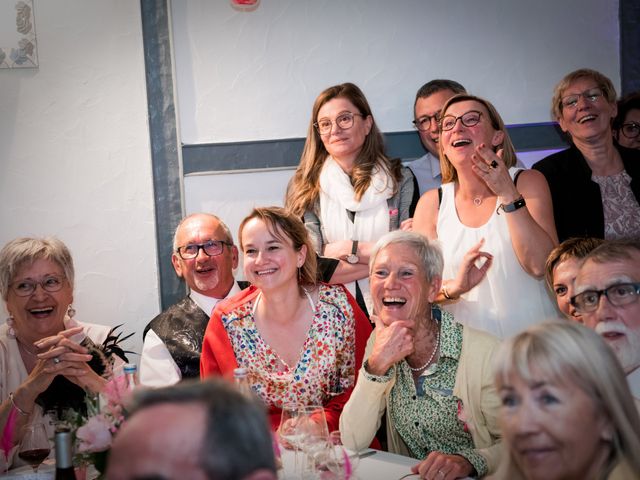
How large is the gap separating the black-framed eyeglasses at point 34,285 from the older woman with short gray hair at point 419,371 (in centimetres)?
143

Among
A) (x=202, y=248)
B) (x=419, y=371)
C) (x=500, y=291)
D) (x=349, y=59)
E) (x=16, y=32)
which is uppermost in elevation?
(x=16, y=32)

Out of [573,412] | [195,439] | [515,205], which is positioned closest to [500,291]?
[515,205]

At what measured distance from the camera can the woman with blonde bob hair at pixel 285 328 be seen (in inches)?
119

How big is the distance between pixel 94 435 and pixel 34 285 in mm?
1498

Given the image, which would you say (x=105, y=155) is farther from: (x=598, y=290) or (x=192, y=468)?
(x=192, y=468)

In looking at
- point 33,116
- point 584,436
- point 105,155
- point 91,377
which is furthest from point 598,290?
point 33,116

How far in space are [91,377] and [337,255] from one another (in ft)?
3.84

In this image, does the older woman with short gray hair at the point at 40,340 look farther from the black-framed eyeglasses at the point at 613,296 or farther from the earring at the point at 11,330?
the black-framed eyeglasses at the point at 613,296

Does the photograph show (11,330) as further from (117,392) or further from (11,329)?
(117,392)

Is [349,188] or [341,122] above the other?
[341,122]

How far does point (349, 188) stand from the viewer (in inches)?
140

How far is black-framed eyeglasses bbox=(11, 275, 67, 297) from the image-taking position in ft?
10.8

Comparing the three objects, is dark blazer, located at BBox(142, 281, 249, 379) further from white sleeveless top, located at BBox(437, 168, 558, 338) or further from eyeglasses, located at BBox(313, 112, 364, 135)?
white sleeveless top, located at BBox(437, 168, 558, 338)

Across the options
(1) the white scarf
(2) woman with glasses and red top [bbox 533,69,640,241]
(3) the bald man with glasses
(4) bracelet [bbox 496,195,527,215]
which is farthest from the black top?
(3) the bald man with glasses
